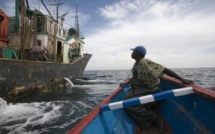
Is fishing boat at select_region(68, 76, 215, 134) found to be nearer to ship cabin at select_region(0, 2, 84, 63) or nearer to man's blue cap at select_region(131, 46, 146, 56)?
man's blue cap at select_region(131, 46, 146, 56)

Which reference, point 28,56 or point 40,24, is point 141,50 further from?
point 40,24

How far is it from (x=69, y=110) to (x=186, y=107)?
4947 mm

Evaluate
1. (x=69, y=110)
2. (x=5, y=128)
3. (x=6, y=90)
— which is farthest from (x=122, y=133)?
(x=6, y=90)

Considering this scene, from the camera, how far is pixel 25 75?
8.53 metres

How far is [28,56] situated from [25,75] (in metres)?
3.00

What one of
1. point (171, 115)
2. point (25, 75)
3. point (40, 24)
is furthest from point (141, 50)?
point (40, 24)

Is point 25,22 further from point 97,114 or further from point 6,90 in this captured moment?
point 97,114

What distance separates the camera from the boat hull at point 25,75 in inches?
280

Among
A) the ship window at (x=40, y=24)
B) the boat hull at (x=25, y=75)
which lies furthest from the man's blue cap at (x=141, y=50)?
the ship window at (x=40, y=24)

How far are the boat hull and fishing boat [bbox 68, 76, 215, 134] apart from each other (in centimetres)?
581

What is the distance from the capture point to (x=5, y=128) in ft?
15.8

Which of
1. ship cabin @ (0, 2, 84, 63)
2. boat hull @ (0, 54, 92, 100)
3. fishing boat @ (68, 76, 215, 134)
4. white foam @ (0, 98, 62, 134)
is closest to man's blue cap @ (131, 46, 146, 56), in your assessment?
fishing boat @ (68, 76, 215, 134)

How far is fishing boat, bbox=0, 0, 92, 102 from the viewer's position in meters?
7.56

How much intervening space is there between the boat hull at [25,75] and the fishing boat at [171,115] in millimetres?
5809
